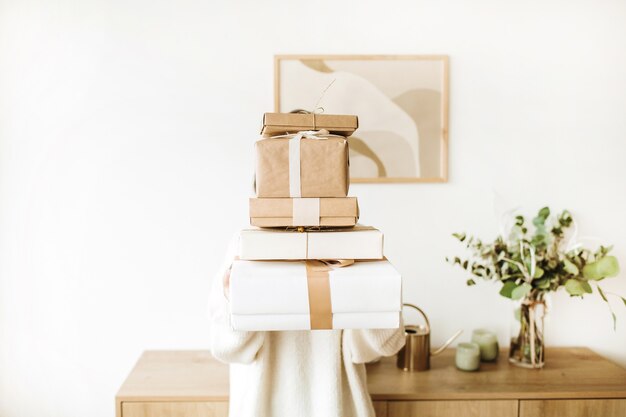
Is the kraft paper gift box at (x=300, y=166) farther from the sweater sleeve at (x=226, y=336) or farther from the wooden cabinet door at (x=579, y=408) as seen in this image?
the wooden cabinet door at (x=579, y=408)

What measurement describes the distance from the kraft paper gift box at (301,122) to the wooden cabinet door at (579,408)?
40.3 inches

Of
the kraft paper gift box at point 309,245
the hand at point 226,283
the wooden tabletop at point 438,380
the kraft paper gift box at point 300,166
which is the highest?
the kraft paper gift box at point 300,166

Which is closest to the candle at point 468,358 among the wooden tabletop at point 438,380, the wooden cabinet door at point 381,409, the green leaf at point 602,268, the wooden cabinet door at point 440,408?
the wooden tabletop at point 438,380

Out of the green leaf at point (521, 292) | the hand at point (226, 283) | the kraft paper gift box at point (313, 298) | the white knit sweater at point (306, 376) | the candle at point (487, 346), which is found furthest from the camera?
the candle at point (487, 346)

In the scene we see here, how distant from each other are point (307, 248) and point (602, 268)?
1.09 meters

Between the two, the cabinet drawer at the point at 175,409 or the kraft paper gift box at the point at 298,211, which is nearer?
the kraft paper gift box at the point at 298,211

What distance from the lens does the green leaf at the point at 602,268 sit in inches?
65.9

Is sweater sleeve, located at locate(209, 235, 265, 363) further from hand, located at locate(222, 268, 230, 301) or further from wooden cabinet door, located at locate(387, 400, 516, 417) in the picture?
wooden cabinet door, located at locate(387, 400, 516, 417)

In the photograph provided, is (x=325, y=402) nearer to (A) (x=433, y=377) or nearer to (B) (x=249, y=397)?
(B) (x=249, y=397)

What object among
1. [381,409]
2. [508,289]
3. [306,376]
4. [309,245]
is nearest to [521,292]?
[508,289]

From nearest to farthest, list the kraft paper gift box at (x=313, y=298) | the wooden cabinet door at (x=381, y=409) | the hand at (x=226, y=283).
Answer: the kraft paper gift box at (x=313, y=298)
the hand at (x=226, y=283)
the wooden cabinet door at (x=381, y=409)

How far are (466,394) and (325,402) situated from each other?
45 cm

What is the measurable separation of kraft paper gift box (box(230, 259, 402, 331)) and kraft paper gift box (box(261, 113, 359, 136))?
0.29m

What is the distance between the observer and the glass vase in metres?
1.74
